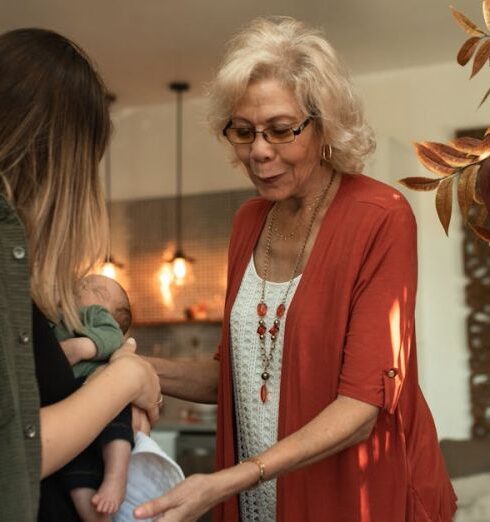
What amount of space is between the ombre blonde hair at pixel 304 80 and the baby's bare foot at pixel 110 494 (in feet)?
3.08

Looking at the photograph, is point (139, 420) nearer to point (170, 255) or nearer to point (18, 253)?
point (18, 253)

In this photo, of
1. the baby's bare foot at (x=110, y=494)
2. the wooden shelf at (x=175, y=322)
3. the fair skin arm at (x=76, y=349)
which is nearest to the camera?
the baby's bare foot at (x=110, y=494)

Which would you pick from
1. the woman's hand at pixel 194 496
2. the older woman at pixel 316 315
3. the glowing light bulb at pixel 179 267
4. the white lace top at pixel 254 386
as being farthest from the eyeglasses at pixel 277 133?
the glowing light bulb at pixel 179 267

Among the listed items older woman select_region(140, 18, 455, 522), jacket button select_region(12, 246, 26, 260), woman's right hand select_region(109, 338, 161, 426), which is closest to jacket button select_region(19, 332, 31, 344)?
jacket button select_region(12, 246, 26, 260)

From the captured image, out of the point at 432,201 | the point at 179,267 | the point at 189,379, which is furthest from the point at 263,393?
the point at 179,267

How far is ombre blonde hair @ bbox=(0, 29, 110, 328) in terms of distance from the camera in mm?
1291

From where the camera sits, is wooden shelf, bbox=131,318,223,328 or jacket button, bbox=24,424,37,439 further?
→ wooden shelf, bbox=131,318,223,328

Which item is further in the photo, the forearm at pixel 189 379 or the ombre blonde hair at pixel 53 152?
the forearm at pixel 189 379

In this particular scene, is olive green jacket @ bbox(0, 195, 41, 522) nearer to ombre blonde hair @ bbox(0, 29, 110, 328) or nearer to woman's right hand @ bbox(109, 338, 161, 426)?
ombre blonde hair @ bbox(0, 29, 110, 328)

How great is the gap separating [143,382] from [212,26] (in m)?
4.88

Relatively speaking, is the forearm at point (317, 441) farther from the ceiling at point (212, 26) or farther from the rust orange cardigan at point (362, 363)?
the ceiling at point (212, 26)

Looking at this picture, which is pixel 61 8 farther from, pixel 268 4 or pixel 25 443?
pixel 25 443

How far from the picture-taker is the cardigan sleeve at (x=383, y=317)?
71.9 inches

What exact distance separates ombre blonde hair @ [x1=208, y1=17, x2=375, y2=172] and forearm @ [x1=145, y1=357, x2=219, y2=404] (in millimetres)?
573
